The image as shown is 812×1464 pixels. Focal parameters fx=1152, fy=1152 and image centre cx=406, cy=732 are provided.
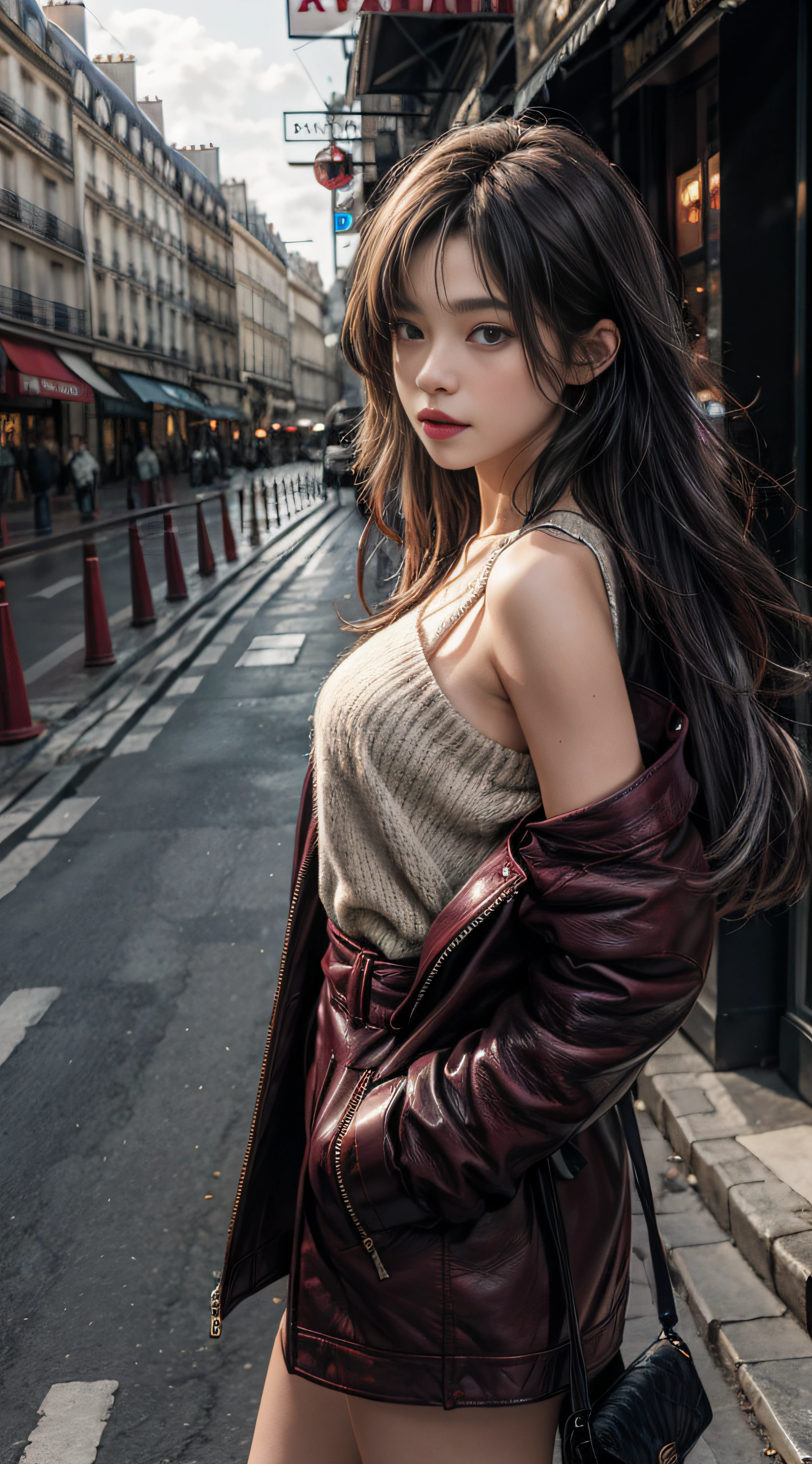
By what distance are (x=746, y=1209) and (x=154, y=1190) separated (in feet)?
5.02

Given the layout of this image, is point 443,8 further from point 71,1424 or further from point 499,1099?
point 499,1099

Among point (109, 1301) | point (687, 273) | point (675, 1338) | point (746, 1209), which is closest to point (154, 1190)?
point (109, 1301)

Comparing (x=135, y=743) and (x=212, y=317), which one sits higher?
(x=212, y=317)

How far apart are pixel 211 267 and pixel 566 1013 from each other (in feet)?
231

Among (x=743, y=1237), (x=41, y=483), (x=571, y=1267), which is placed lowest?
(x=743, y=1237)

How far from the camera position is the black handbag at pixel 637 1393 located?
1135mm

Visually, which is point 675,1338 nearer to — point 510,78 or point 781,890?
point 781,890

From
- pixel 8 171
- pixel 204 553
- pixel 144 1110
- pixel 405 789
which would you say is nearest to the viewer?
pixel 405 789

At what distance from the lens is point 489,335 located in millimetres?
1179

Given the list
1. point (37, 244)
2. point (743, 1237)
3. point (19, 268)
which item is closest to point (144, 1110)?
point (743, 1237)

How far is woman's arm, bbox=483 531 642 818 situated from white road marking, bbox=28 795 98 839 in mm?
5141

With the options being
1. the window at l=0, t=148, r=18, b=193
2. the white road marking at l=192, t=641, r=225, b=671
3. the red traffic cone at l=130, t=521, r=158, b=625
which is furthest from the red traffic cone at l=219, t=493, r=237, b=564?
the window at l=0, t=148, r=18, b=193

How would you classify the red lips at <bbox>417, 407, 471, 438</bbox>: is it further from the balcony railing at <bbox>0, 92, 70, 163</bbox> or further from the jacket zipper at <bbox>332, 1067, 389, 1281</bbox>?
the balcony railing at <bbox>0, 92, 70, 163</bbox>

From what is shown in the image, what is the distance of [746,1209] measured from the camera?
8.35 feet
